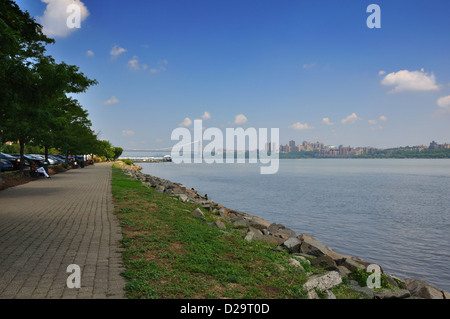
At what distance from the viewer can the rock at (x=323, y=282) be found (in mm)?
5488

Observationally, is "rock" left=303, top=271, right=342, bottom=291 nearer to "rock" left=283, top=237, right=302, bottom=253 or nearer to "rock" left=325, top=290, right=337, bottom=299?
"rock" left=325, top=290, right=337, bottom=299

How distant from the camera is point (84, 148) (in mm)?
42562

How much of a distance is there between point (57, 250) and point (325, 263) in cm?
603

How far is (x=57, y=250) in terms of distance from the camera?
6801 mm

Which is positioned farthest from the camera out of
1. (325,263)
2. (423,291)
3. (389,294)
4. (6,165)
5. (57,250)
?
(6,165)

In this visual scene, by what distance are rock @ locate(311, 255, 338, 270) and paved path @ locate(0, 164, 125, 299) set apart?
467cm

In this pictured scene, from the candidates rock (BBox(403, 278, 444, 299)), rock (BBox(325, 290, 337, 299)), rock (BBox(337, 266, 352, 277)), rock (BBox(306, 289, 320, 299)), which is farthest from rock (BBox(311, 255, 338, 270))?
rock (BBox(306, 289, 320, 299))

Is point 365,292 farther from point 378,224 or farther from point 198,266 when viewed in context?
point 378,224

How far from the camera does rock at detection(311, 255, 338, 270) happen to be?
779 centimetres

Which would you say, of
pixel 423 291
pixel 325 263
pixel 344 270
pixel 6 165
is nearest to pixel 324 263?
pixel 325 263
